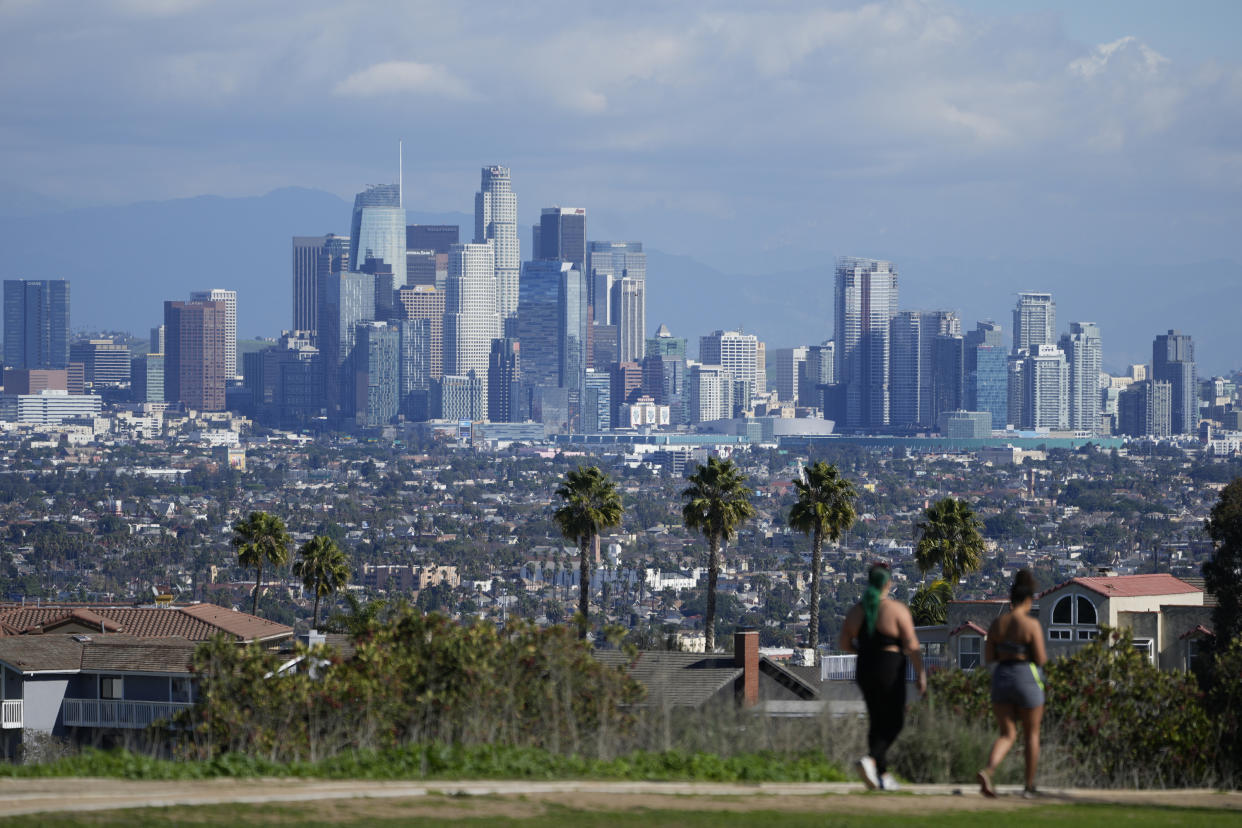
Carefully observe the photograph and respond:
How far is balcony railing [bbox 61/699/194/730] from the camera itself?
33531 mm

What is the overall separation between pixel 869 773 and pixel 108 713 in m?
24.0

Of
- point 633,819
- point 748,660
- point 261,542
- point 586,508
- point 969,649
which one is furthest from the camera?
point 261,542

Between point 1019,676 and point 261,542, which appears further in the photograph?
point 261,542

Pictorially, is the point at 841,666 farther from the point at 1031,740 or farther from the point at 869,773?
the point at 869,773

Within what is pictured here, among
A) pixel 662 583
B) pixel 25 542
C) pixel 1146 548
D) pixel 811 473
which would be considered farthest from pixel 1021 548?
pixel 811 473

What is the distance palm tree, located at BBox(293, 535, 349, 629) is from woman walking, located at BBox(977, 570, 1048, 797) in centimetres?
4750

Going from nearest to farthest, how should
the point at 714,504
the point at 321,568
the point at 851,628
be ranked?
the point at 851,628 → the point at 714,504 → the point at 321,568

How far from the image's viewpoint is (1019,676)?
13.5 meters

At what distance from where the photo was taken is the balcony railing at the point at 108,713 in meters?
33.5

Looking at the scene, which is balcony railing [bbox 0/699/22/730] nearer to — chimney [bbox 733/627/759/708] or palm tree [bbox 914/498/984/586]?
chimney [bbox 733/627/759/708]

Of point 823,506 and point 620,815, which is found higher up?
point 823,506

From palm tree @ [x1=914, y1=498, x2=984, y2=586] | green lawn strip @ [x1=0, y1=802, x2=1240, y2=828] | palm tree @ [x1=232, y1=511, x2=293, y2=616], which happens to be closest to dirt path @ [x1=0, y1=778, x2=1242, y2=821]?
green lawn strip @ [x1=0, y1=802, x2=1240, y2=828]

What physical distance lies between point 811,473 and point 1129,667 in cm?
4231

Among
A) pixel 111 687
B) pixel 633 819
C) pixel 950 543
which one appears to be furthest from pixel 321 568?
pixel 633 819
